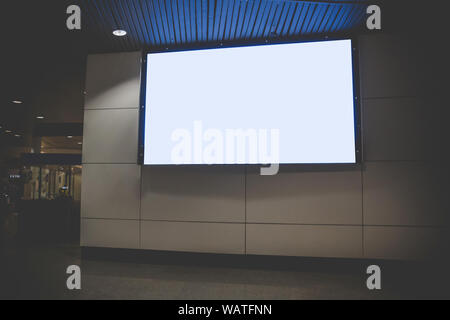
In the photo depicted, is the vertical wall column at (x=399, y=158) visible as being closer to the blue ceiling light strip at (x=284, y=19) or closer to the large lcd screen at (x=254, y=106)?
the large lcd screen at (x=254, y=106)

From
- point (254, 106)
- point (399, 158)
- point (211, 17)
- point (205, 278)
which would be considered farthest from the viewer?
point (254, 106)

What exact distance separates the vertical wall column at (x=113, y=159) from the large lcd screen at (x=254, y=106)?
0.32 metres

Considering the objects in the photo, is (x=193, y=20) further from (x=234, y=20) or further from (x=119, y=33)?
(x=119, y=33)

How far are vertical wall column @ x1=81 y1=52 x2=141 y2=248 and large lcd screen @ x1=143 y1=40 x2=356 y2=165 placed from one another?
0.32 m

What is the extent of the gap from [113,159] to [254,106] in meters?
1.88

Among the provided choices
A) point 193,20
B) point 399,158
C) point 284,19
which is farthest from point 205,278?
point 284,19

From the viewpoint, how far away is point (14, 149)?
39.9 ft

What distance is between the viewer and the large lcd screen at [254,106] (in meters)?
3.34

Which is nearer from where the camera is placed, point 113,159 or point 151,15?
point 151,15

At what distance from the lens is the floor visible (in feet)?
8.70

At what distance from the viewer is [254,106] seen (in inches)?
137

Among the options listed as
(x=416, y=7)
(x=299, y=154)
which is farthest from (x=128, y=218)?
(x=416, y=7)

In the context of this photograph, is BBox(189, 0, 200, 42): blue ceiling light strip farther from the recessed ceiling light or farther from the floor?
the floor

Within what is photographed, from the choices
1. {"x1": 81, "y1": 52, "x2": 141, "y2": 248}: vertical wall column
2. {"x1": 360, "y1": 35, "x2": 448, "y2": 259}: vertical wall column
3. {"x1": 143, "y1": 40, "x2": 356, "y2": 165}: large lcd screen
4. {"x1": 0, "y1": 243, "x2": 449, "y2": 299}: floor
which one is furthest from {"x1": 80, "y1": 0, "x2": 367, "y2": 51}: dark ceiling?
{"x1": 0, "y1": 243, "x2": 449, "y2": 299}: floor
